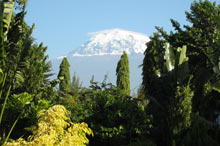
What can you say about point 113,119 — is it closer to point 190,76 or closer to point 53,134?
point 190,76

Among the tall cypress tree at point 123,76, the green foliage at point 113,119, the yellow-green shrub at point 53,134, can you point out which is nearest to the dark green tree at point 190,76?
the green foliage at point 113,119

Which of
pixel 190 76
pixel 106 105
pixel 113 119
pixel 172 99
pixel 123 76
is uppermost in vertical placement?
pixel 123 76

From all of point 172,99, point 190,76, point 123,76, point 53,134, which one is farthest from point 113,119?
point 123,76

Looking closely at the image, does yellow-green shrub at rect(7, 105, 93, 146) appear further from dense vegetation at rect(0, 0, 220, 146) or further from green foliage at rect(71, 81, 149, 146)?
green foliage at rect(71, 81, 149, 146)

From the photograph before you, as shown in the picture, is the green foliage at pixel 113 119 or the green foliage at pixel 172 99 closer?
the green foliage at pixel 113 119

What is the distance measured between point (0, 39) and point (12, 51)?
259 centimetres

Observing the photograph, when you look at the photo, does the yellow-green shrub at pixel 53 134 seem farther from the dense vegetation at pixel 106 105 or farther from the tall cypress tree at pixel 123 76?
the tall cypress tree at pixel 123 76

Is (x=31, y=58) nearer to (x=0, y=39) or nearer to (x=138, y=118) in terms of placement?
(x=0, y=39)

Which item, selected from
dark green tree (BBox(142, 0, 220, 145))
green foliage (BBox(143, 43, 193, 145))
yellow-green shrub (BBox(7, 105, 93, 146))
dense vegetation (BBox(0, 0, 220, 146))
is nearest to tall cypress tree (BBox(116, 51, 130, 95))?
dark green tree (BBox(142, 0, 220, 145))

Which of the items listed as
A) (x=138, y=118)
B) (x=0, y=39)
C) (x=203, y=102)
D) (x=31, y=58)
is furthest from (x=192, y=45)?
(x=0, y=39)

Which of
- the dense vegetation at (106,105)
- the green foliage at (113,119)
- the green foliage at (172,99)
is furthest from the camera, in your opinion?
the green foliage at (172,99)

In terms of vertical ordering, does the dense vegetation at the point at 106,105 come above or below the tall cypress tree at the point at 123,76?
below

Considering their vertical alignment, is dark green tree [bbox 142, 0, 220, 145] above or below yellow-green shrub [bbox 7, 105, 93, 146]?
above

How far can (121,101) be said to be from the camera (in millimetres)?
12266
